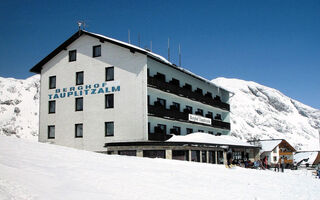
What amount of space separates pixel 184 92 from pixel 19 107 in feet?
270

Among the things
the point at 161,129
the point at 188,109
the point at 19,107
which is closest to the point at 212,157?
the point at 161,129

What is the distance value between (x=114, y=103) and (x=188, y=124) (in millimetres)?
10201

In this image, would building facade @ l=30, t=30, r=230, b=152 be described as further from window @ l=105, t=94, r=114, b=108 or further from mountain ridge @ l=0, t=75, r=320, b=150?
mountain ridge @ l=0, t=75, r=320, b=150

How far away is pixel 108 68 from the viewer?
3234cm

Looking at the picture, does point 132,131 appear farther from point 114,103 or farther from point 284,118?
point 284,118

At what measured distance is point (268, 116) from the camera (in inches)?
5192

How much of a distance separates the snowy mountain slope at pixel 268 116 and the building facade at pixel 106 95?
76.7 metres

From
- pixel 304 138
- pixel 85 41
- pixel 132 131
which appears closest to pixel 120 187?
pixel 132 131

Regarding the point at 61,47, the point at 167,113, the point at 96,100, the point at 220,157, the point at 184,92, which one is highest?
the point at 61,47

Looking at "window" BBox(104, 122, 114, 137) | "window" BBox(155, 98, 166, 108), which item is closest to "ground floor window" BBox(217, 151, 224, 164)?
"window" BBox(155, 98, 166, 108)

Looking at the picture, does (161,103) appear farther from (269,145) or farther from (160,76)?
(269,145)

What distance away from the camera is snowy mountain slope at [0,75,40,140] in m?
93.3

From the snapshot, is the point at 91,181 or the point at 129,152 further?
the point at 129,152

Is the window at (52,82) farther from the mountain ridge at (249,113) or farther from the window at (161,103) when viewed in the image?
the mountain ridge at (249,113)
